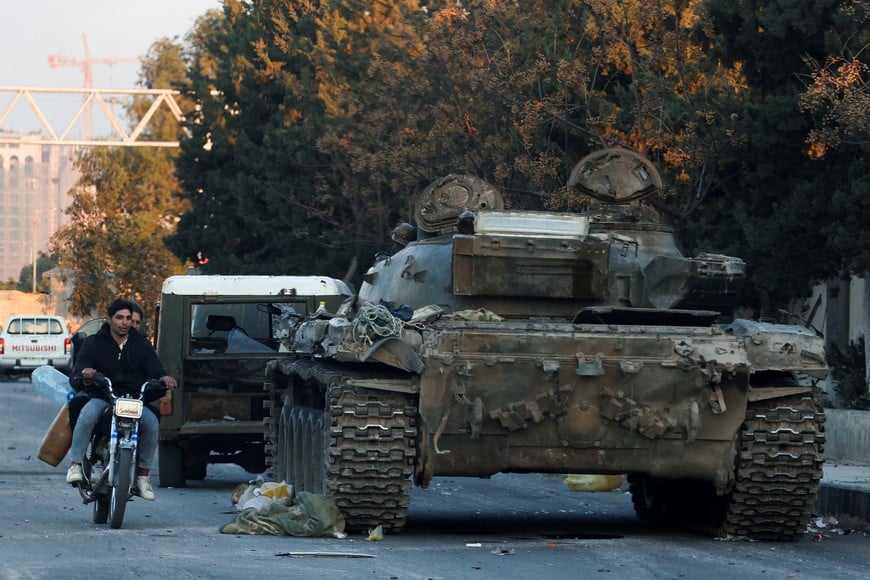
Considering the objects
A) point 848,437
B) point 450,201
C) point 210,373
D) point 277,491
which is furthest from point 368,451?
point 848,437

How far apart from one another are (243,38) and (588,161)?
26.8 m

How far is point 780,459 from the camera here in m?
12.0

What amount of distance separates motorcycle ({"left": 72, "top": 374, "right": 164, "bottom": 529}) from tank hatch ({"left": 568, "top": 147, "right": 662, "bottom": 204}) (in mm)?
4067

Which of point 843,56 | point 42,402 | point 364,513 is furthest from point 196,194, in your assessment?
point 364,513

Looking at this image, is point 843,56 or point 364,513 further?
point 843,56

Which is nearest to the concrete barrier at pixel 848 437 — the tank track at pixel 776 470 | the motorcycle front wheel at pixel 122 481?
the tank track at pixel 776 470

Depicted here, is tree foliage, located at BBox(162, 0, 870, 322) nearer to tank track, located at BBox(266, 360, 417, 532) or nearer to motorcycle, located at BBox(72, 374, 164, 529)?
tank track, located at BBox(266, 360, 417, 532)

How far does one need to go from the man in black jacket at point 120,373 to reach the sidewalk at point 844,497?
17.7 feet

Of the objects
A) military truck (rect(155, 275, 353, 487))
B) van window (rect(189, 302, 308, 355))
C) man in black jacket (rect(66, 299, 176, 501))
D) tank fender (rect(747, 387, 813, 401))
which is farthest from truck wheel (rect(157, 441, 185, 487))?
tank fender (rect(747, 387, 813, 401))

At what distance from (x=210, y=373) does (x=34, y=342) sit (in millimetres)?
26368

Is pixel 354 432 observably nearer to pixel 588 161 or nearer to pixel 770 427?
pixel 770 427

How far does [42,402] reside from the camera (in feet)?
111

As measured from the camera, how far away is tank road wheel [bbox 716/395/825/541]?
1196 centimetres

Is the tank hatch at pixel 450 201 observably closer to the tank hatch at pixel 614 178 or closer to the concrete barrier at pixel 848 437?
the tank hatch at pixel 614 178
